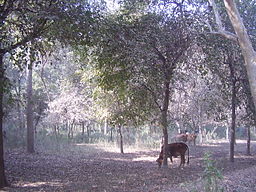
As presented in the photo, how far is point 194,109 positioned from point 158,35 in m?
11.4

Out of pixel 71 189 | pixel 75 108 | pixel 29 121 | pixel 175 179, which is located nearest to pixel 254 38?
pixel 175 179

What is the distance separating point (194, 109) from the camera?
841 inches

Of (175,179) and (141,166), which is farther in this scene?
(141,166)

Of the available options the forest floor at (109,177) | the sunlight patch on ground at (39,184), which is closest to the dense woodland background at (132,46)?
the sunlight patch on ground at (39,184)

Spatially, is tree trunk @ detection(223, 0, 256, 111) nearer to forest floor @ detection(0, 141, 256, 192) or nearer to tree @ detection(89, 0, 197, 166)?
forest floor @ detection(0, 141, 256, 192)

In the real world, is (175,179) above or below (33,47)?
below

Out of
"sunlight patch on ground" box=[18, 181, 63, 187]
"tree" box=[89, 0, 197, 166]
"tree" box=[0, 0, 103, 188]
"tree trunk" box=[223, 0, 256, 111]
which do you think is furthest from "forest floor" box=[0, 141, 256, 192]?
"tree trunk" box=[223, 0, 256, 111]

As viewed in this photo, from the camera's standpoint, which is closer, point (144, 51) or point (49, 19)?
point (49, 19)

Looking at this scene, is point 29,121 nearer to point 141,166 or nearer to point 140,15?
point 141,166

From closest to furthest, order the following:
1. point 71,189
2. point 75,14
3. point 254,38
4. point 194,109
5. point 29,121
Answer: point 75,14
point 71,189
point 254,38
point 29,121
point 194,109

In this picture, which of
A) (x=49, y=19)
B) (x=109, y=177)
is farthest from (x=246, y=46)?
(x=109, y=177)

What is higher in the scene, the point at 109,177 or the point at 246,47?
the point at 246,47

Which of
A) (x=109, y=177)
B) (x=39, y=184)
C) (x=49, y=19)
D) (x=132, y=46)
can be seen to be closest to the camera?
(x=49, y=19)

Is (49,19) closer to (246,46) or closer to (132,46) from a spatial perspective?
(132,46)
